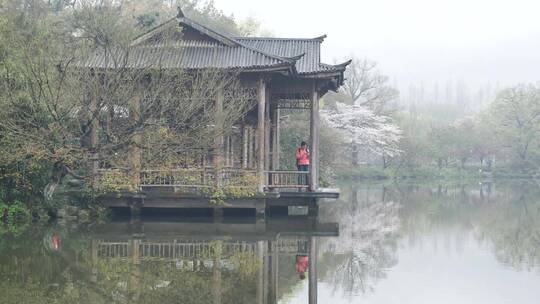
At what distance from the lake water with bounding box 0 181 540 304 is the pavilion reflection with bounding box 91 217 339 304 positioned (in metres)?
0.02

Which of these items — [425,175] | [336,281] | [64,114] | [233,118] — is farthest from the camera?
[425,175]

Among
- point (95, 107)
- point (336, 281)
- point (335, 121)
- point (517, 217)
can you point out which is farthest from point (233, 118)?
point (335, 121)

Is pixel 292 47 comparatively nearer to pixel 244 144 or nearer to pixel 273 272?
pixel 244 144

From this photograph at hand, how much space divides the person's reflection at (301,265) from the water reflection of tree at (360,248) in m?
0.32

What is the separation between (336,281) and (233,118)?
780 centimetres

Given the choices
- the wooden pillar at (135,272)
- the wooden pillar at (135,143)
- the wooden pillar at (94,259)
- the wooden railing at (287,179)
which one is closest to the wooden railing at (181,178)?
the wooden pillar at (135,143)

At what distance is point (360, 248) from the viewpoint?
14141 mm

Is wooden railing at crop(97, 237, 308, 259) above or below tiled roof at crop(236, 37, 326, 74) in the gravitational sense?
below

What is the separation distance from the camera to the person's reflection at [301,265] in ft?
35.0

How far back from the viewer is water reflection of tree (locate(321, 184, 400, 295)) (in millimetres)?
10492

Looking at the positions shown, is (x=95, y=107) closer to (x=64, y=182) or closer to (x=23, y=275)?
(x=64, y=182)

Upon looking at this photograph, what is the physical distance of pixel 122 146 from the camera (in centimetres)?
1648

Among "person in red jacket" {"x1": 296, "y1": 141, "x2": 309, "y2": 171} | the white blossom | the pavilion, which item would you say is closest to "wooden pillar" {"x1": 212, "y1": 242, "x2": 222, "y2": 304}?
the pavilion

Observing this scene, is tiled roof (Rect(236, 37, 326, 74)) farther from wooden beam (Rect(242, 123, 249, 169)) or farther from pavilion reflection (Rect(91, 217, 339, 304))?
pavilion reflection (Rect(91, 217, 339, 304))
